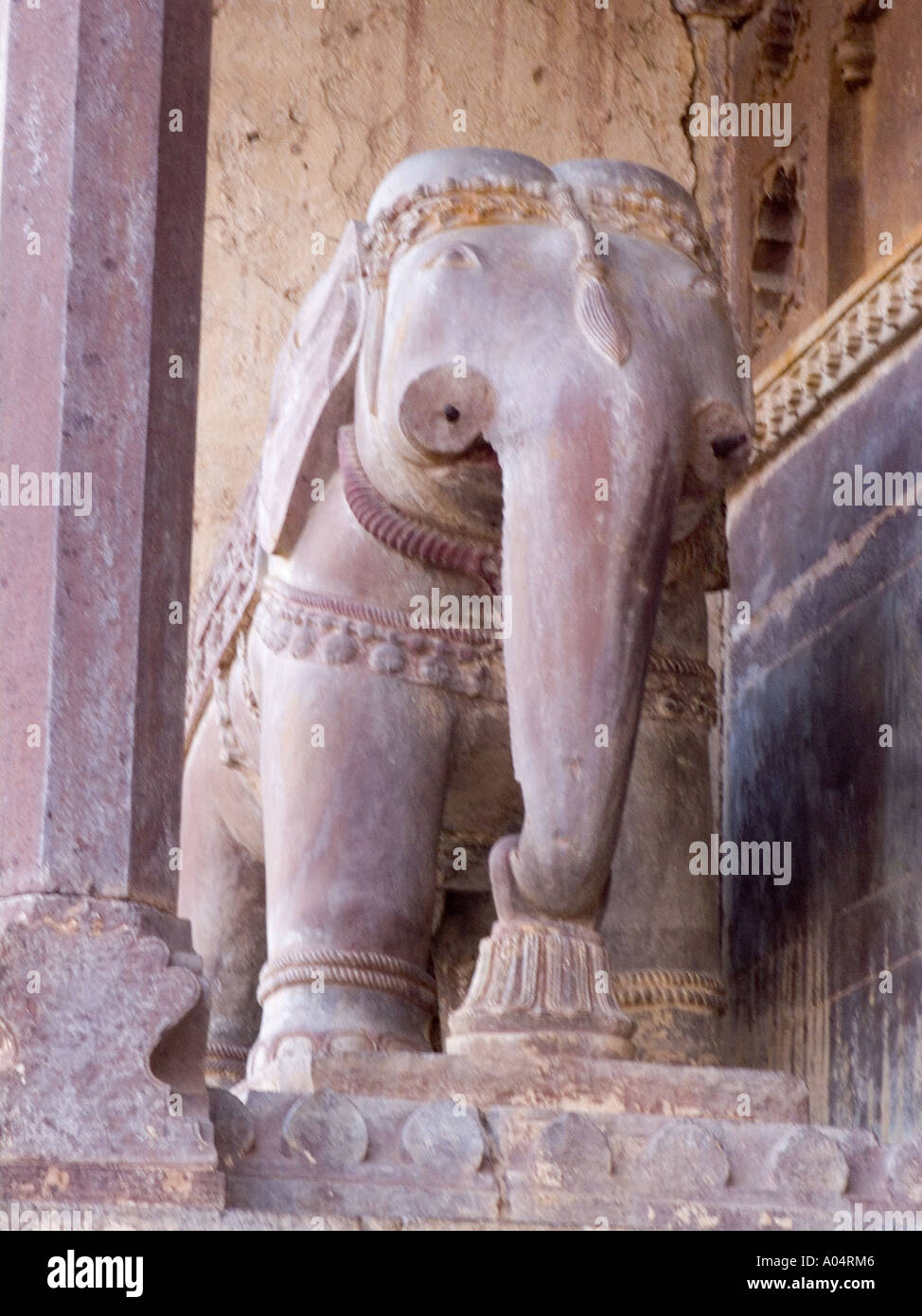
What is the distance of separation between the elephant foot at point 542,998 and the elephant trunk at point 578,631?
1.2 inches

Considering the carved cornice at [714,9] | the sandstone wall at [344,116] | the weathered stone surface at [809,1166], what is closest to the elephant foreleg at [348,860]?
the weathered stone surface at [809,1166]

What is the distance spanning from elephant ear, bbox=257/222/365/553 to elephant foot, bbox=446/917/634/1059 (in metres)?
0.71

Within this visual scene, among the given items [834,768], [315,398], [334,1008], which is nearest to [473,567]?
[315,398]

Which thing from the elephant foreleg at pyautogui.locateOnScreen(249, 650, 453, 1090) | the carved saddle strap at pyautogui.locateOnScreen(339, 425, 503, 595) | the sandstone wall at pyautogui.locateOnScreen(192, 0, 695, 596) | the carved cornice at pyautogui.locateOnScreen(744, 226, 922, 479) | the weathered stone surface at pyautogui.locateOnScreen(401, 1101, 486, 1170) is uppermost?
the sandstone wall at pyautogui.locateOnScreen(192, 0, 695, 596)

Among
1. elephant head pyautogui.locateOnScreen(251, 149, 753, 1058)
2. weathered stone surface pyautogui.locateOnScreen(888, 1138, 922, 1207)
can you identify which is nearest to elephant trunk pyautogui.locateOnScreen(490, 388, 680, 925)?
elephant head pyautogui.locateOnScreen(251, 149, 753, 1058)

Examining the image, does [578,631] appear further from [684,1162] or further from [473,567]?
[684,1162]

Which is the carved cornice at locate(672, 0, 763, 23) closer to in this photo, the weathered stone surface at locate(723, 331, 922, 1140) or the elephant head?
the weathered stone surface at locate(723, 331, 922, 1140)

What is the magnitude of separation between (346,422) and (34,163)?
2.08 feet

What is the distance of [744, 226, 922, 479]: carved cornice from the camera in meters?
4.38

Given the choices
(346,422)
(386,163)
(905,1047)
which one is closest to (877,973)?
(905,1047)

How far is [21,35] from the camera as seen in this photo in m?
3.38

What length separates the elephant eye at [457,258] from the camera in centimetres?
355

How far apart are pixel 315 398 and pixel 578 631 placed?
634 mm

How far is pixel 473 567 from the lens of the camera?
3723 mm
